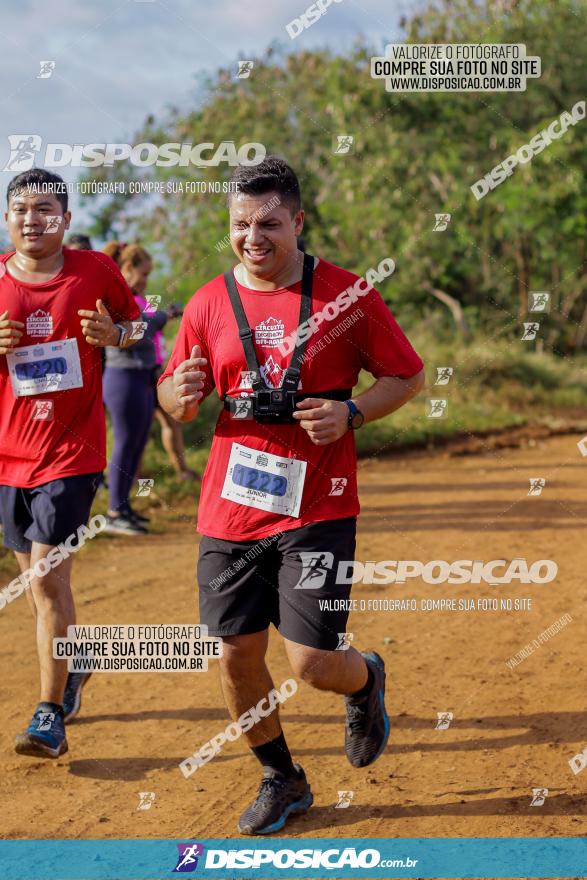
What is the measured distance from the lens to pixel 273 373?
12.8 ft

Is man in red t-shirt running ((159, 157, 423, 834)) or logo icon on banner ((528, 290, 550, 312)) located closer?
man in red t-shirt running ((159, 157, 423, 834))

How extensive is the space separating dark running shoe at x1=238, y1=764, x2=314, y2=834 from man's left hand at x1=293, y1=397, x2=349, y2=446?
4.43ft

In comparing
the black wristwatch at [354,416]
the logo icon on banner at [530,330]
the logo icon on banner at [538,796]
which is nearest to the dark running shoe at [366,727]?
the logo icon on banner at [538,796]

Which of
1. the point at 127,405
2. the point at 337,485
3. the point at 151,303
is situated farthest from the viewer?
the point at 127,405

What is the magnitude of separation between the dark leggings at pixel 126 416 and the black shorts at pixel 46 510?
13.0 feet

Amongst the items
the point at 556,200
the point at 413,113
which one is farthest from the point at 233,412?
the point at 413,113

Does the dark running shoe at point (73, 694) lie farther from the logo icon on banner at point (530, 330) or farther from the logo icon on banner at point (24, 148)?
the logo icon on banner at point (530, 330)

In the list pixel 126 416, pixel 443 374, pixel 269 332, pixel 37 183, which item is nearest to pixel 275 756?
pixel 269 332

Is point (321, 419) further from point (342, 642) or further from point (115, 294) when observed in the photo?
point (115, 294)

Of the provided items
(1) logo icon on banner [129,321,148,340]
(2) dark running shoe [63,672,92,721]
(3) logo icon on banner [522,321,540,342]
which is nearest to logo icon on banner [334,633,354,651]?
(2) dark running shoe [63,672,92,721]

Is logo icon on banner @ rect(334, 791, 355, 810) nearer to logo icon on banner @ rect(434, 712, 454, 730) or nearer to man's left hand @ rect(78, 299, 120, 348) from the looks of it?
logo icon on banner @ rect(434, 712, 454, 730)

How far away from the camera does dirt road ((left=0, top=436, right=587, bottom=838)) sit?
4.18 meters

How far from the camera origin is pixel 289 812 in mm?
4137

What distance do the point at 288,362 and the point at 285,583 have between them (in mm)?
803
